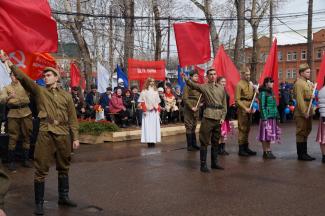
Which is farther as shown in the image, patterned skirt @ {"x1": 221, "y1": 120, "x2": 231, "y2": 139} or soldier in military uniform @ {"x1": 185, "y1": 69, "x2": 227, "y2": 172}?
patterned skirt @ {"x1": 221, "y1": 120, "x2": 231, "y2": 139}

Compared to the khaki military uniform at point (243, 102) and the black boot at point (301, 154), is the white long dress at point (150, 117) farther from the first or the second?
the black boot at point (301, 154)

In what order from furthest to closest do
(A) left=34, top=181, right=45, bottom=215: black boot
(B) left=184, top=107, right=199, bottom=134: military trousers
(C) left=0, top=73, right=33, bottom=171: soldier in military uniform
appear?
1. (B) left=184, top=107, right=199, bottom=134: military trousers
2. (C) left=0, top=73, right=33, bottom=171: soldier in military uniform
3. (A) left=34, top=181, right=45, bottom=215: black boot

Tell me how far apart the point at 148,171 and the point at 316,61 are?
241ft

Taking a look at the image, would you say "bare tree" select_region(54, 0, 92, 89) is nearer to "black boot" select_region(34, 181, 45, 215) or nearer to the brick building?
"black boot" select_region(34, 181, 45, 215)

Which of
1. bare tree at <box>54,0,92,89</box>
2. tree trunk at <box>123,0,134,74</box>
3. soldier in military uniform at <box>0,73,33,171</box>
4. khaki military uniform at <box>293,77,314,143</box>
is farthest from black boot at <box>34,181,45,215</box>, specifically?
tree trunk at <box>123,0,134,74</box>

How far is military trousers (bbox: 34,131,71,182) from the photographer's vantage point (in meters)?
6.09

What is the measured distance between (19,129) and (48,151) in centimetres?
340

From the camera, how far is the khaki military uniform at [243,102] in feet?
33.2

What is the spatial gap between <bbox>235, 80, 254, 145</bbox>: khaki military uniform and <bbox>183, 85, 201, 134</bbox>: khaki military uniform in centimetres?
136

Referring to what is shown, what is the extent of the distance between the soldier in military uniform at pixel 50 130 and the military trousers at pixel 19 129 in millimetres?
3160

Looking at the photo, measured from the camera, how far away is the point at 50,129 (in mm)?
6109

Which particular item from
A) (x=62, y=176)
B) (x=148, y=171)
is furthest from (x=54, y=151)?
(x=148, y=171)

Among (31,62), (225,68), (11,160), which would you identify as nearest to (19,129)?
(11,160)

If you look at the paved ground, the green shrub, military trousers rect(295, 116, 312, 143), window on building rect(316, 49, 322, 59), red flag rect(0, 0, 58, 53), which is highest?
window on building rect(316, 49, 322, 59)
